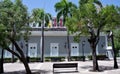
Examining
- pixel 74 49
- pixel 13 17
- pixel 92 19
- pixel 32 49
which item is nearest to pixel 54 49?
pixel 74 49

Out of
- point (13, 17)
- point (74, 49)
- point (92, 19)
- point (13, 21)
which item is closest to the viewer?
point (13, 21)

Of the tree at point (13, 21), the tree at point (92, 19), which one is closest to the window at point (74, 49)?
the tree at point (92, 19)

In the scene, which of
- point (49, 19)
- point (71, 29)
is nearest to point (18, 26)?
point (71, 29)

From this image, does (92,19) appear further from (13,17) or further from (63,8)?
(63,8)

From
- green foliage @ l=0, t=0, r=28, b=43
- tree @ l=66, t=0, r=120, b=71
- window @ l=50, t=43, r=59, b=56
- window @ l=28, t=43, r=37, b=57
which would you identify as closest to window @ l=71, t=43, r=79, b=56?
window @ l=50, t=43, r=59, b=56

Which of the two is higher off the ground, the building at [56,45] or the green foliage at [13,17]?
the green foliage at [13,17]

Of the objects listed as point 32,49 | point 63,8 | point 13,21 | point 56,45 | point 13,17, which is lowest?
point 32,49

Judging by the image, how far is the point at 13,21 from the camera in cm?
2422

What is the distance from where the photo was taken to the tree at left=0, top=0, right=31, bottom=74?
2350 cm

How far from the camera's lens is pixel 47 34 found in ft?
185

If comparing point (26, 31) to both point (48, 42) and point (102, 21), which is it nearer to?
point (102, 21)

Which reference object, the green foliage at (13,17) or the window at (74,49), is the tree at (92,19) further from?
the window at (74,49)

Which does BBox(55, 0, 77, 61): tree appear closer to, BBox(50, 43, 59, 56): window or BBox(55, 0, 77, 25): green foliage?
BBox(55, 0, 77, 25): green foliage

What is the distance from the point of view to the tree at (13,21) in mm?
23500
